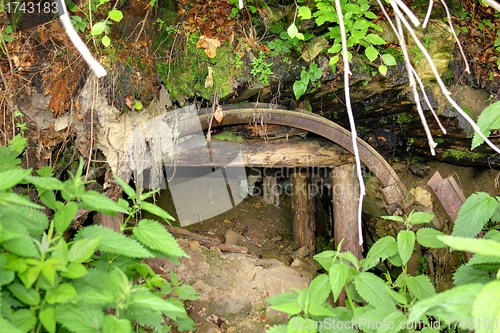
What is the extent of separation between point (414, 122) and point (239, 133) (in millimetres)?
2068

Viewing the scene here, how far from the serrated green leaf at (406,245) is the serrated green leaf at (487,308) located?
88cm

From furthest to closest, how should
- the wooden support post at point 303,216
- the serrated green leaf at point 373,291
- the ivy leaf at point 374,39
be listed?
the wooden support post at point 303,216, the ivy leaf at point 374,39, the serrated green leaf at point 373,291

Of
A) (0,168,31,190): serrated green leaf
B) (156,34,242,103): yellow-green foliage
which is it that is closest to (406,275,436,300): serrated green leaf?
(0,168,31,190): serrated green leaf

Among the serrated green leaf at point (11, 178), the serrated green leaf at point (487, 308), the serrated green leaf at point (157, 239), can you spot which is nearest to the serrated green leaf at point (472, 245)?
the serrated green leaf at point (487, 308)

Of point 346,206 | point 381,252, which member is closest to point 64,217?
point 381,252

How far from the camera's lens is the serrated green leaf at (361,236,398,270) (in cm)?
240

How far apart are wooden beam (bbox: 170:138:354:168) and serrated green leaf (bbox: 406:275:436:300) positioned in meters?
2.36

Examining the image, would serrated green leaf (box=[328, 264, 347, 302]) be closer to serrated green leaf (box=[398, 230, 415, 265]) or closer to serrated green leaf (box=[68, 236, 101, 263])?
serrated green leaf (box=[398, 230, 415, 265])

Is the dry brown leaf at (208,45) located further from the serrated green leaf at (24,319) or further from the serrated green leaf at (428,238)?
the serrated green leaf at (24,319)

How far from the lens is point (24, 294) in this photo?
1611 millimetres

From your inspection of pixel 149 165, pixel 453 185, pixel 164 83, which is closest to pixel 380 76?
pixel 453 185

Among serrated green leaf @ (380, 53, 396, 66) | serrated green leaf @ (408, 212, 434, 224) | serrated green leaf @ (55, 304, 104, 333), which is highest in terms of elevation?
serrated green leaf @ (380, 53, 396, 66)

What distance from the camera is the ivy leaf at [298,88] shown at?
12.8 ft

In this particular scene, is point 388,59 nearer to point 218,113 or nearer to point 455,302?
point 218,113
